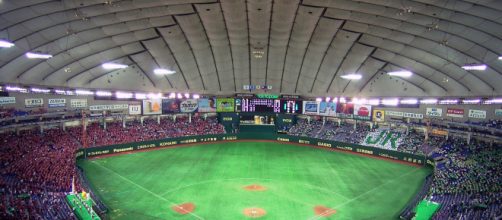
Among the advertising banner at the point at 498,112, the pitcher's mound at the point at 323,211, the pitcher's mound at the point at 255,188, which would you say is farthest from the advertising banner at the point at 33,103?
the advertising banner at the point at 498,112

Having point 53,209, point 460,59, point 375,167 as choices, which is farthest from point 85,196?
point 460,59

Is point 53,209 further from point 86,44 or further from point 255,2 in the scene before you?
point 255,2

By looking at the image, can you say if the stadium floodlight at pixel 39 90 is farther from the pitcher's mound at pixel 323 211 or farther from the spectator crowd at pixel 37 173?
the pitcher's mound at pixel 323 211

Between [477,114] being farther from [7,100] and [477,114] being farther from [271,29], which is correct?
[7,100]

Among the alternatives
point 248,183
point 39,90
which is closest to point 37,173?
point 39,90

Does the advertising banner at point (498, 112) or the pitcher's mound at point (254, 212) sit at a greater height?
the advertising banner at point (498, 112)

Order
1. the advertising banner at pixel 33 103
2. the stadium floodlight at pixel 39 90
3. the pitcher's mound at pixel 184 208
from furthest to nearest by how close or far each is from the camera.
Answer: the advertising banner at pixel 33 103
the stadium floodlight at pixel 39 90
the pitcher's mound at pixel 184 208

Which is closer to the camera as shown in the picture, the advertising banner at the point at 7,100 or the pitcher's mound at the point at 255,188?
the pitcher's mound at the point at 255,188
